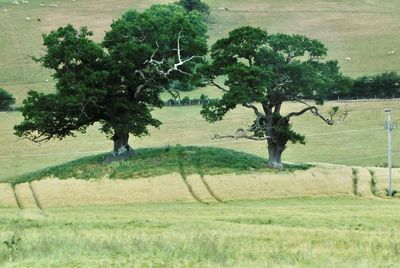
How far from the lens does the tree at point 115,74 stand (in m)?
59.1

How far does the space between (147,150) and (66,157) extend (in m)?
20.1

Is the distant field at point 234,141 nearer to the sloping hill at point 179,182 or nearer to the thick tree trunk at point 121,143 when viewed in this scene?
the thick tree trunk at point 121,143

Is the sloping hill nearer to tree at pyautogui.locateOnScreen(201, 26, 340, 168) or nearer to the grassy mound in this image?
the grassy mound

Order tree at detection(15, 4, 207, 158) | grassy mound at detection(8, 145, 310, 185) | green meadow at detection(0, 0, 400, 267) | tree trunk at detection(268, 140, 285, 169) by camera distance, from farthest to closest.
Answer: tree trunk at detection(268, 140, 285, 169) < tree at detection(15, 4, 207, 158) < grassy mound at detection(8, 145, 310, 185) < green meadow at detection(0, 0, 400, 267)

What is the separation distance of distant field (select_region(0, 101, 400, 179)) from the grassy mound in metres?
13.3

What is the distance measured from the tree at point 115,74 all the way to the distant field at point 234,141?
1261 centimetres

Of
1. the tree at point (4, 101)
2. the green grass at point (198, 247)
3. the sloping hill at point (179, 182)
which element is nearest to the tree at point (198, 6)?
the tree at point (4, 101)

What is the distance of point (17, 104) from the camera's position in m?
111

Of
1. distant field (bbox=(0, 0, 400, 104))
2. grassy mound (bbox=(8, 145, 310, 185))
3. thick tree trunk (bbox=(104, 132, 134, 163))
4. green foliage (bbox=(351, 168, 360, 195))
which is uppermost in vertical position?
distant field (bbox=(0, 0, 400, 104))

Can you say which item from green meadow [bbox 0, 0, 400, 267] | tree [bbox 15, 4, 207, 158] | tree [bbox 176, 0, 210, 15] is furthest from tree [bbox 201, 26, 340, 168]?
tree [bbox 176, 0, 210, 15]

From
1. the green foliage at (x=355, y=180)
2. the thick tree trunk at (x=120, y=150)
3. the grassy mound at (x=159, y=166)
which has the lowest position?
the green foliage at (x=355, y=180)

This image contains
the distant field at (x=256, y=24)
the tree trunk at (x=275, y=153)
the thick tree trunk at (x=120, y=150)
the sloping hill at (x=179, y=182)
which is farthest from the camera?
the distant field at (x=256, y=24)

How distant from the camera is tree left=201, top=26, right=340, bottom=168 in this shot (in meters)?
59.2

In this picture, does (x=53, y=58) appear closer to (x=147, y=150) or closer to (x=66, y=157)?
(x=147, y=150)
